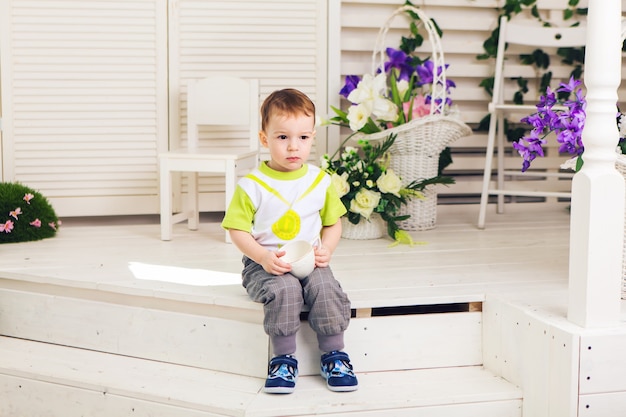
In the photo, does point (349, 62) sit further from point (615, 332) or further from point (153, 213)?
point (615, 332)

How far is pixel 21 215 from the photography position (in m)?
3.15

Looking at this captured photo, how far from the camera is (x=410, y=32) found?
376 cm

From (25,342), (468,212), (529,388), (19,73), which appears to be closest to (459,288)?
(529,388)

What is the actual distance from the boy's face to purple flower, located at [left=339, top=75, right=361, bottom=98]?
4.73ft

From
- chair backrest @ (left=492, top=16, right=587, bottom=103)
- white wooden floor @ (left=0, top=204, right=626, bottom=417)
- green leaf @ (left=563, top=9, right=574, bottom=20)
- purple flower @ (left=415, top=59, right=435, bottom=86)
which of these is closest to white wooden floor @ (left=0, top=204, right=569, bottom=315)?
white wooden floor @ (left=0, top=204, right=626, bottom=417)

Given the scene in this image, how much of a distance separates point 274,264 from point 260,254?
5cm

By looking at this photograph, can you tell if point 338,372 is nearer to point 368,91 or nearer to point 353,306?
point 353,306

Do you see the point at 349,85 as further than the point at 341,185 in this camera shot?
Yes

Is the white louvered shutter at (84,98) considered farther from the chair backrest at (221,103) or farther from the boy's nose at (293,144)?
the boy's nose at (293,144)

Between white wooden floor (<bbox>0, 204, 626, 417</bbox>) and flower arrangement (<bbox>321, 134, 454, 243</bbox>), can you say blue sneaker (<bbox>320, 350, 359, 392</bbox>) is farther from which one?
flower arrangement (<bbox>321, 134, 454, 243</bbox>)

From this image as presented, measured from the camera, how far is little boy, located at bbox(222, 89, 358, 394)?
6.75ft

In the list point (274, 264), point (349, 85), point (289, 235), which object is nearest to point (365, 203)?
point (349, 85)

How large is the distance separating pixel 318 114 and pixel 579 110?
1574 mm

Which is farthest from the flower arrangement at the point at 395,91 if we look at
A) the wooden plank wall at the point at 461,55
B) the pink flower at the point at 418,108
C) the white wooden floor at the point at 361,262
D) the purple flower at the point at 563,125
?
the purple flower at the point at 563,125
